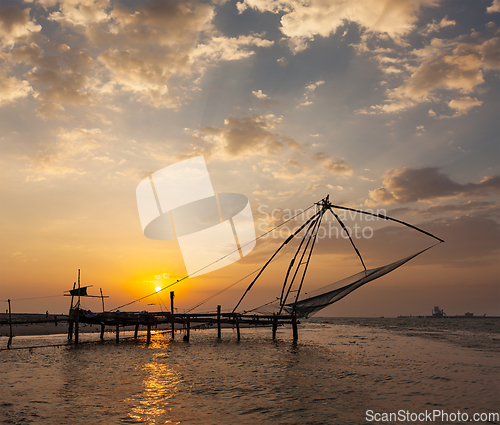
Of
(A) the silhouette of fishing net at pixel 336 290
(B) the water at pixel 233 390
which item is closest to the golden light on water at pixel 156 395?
(B) the water at pixel 233 390

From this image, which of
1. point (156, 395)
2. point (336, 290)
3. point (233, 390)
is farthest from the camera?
point (336, 290)

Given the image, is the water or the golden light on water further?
the water

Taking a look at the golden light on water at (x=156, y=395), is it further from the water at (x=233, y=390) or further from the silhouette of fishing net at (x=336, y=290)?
the silhouette of fishing net at (x=336, y=290)

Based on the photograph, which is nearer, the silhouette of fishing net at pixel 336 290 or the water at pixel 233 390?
the water at pixel 233 390

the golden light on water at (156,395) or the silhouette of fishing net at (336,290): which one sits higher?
the silhouette of fishing net at (336,290)

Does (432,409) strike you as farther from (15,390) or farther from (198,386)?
(15,390)

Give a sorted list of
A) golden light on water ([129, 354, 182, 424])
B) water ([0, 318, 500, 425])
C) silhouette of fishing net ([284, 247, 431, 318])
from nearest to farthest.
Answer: golden light on water ([129, 354, 182, 424]) → water ([0, 318, 500, 425]) → silhouette of fishing net ([284, 247, 431, 318])

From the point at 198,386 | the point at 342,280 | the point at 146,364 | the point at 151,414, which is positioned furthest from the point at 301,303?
the point at 151,414

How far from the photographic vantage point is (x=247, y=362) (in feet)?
57.9

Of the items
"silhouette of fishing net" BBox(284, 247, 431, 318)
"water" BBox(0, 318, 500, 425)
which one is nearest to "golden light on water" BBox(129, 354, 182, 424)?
"water" BBox(0, 318, 500, 425)

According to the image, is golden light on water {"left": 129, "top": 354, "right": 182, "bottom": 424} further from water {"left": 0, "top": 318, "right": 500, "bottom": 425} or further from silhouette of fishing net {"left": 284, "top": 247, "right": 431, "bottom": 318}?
silhouette of fishing net {"left": 284, "top": 247, "right": 431, "bottom": 318}

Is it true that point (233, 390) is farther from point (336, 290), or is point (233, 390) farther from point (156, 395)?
point (336, 290)

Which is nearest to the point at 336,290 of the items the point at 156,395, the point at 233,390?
the point at 233,390

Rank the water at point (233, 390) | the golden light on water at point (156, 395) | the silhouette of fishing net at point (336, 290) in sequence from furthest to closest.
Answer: the silhouette of fishing net at point (336, 290), the water at point (233, 390), the golden light on water at point (156, 395)
